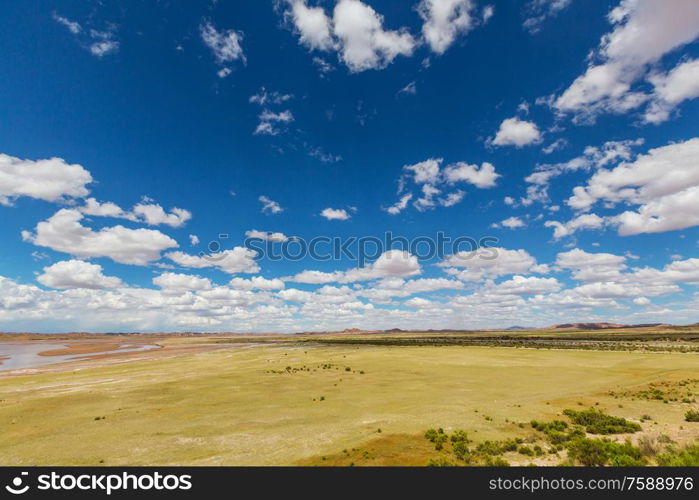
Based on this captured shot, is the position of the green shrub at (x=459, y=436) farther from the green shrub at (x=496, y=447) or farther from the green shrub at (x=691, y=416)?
the green shrub at (x=691, y=416)

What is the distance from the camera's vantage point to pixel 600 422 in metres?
23.6

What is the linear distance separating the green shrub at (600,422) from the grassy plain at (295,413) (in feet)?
3.42

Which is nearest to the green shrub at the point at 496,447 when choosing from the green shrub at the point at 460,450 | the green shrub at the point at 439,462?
the green shrub at the point at 460,450

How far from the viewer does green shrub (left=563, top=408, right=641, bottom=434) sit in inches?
867

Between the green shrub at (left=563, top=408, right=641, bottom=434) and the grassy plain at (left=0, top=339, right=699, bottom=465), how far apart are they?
41.0 inches

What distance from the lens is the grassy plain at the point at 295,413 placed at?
19234 mm

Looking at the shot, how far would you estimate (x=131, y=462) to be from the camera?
18.0 meters

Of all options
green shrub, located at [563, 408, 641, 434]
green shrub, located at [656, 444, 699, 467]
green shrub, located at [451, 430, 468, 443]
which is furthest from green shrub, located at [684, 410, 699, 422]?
green shrub, located at [451, 430, 468, 443]

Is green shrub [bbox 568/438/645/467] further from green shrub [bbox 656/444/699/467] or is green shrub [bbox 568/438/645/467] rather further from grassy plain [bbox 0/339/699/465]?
grassy plain [bbox 0/339/699/465]
